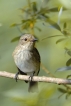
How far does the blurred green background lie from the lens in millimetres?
1400

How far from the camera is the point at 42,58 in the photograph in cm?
322

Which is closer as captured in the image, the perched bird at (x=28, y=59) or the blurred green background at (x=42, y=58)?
the blurred green background at (x=42, y=58)

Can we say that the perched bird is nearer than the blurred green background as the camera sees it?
No

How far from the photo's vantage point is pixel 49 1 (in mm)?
1313

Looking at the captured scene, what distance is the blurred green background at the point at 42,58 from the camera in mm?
1400

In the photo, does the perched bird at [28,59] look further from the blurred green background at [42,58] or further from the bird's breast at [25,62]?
the blurred green background at [42,58]

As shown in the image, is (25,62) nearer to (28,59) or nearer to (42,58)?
(28,59)

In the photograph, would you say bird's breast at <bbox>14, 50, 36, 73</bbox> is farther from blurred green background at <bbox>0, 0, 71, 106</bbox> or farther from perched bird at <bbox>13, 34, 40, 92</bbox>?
blurred green background at <bbox>0, 0, 71, 106</bbox>

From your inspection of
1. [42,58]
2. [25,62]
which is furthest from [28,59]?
[42,58]

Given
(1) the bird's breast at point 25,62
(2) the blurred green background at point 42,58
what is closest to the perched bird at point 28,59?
(1) the bird's breast at point 25,62

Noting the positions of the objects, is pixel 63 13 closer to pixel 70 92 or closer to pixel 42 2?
pixel 42 2

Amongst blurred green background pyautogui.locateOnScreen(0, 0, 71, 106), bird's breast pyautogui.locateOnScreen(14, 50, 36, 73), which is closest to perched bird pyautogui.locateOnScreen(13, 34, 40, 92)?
bird's breast pyautogui.locateOnScreen(14, 50, 36, 73)

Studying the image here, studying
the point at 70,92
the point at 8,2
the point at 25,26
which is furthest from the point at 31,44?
the point at 8,2

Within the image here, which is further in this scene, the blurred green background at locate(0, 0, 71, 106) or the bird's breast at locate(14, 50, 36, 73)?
the bird's breast at locate(14, 50, 36, 73)
